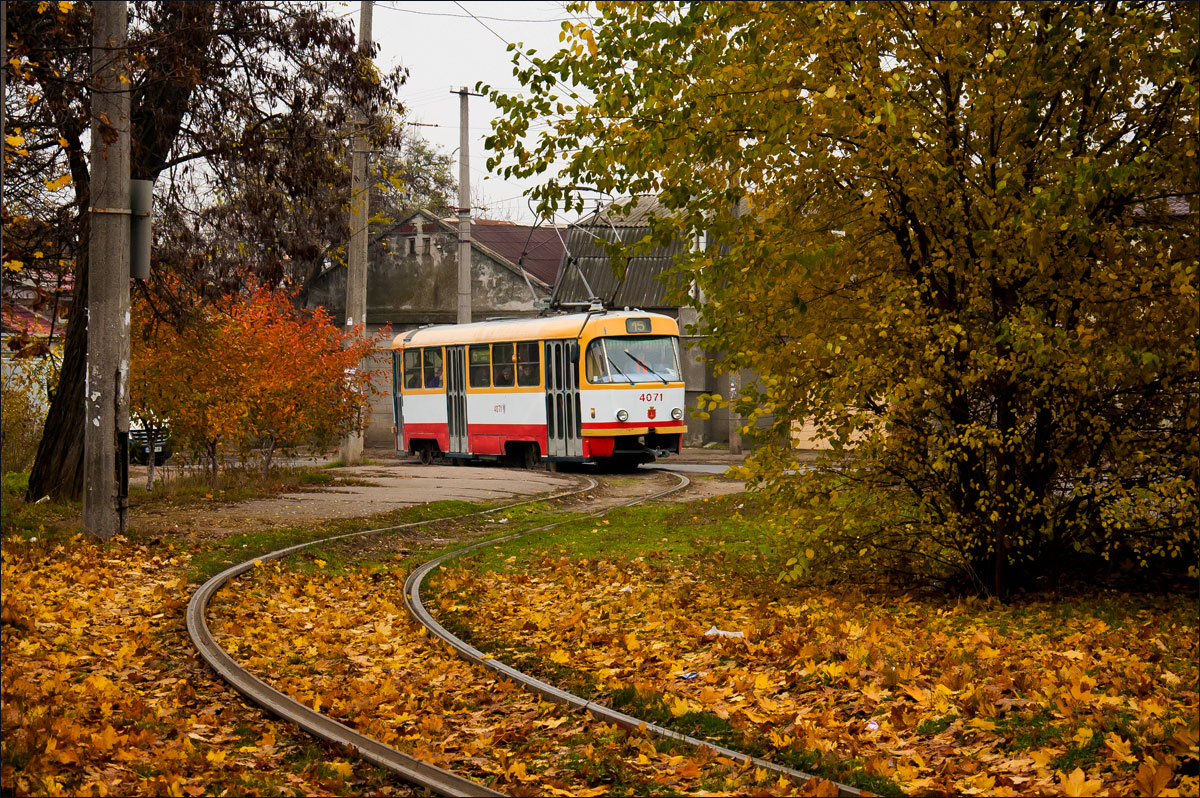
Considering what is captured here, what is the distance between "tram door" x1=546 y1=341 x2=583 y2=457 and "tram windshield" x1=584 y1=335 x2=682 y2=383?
1.25 feet

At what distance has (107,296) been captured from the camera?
44.7ft

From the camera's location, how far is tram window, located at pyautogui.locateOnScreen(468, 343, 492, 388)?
28469mm

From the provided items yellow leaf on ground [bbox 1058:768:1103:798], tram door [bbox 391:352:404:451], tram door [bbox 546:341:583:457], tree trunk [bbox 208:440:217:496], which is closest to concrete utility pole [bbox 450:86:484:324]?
tram door [bbox 391:352:404:451]

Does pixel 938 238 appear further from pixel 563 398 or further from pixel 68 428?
pixel 563 398

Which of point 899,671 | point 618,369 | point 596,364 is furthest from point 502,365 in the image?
point 899,671

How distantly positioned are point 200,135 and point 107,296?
3791 millimetres

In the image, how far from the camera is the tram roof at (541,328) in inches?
1022

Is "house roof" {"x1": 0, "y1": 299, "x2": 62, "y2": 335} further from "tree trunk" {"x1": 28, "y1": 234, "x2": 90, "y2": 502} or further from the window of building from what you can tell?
the window of building

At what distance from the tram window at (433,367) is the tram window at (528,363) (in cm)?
374

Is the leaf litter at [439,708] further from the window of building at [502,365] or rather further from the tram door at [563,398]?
the window of building at [502,365]

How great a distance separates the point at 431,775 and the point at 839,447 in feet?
17.7

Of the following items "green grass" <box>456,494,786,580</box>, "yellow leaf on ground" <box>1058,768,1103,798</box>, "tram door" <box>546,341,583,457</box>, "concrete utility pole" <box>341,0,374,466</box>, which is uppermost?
"concrete utility pole" <box>341,0,374,466</box>

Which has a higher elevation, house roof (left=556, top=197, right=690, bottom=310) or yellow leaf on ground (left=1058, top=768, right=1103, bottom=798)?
house roof (left=556, top=197, right=690, bottom=310)

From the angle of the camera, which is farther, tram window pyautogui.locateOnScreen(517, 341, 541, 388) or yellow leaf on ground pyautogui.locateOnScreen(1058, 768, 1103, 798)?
tram window pyautogui.locateOnScreen(517, 341, 541, 388)
